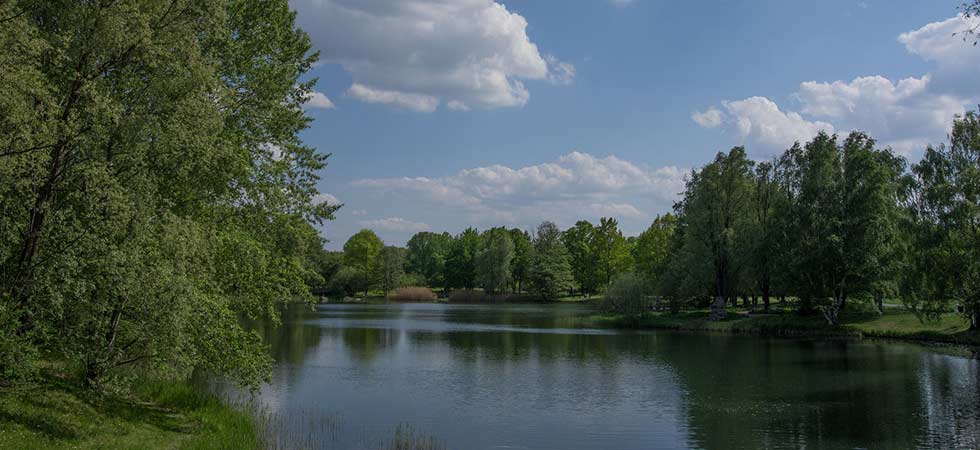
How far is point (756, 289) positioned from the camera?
233ft

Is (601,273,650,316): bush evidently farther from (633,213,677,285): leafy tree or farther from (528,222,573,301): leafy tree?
(528,222,573,301): leafy tree

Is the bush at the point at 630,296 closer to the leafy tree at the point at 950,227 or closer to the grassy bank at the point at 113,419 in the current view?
the leafy tree at the point at 950,227

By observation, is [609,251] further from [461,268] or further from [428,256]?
[428,256]

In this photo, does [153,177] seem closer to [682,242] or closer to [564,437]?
[564,437]

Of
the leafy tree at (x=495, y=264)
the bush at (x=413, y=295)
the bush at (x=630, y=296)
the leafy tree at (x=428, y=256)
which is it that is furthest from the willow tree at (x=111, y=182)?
the leafy tree at (x=428, y=256)

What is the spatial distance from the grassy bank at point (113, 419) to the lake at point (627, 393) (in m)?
3.20

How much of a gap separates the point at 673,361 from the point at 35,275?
35.6m

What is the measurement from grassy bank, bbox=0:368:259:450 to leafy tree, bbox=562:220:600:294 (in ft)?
345

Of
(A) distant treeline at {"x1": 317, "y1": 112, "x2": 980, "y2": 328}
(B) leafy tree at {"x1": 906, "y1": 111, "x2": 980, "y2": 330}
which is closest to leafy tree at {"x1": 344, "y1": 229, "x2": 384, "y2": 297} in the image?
(A) distant treeline at {"x1": 317, "y1": 112, "x2": 980, "y2": 328}

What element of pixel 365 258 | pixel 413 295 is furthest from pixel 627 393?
pixel 365 258

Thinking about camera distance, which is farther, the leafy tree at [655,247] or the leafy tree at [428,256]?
the leafy tree at [428,256]

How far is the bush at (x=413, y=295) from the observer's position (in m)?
137

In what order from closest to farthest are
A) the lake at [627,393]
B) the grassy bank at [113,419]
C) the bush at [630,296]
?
the grassy bank at [113,419]
the lake at [627,393]
the bush at [630,296]

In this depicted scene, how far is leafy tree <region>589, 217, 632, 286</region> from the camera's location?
12044 centimetres
